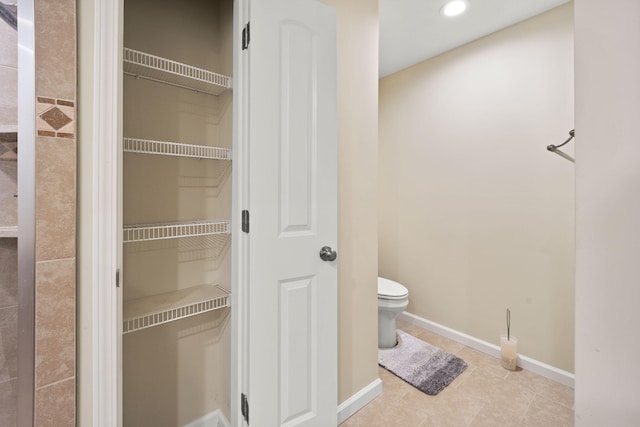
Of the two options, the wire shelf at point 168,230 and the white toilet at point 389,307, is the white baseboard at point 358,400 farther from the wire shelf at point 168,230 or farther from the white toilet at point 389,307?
the wire shelf at point 168,230

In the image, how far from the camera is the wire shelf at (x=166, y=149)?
3.60ft

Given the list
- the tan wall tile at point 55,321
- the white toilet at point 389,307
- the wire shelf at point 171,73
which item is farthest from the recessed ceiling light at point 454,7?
the tan wall tile at point 55,321

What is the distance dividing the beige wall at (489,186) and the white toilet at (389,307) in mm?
554

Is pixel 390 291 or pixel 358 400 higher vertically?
pixel 390 291

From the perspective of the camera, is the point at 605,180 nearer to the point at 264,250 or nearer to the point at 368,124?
the point at 264,250

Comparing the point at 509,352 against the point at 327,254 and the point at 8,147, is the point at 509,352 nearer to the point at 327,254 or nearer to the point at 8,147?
the point at 327,254

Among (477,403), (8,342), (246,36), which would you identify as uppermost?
(246,36)

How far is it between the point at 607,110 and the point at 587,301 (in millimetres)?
253

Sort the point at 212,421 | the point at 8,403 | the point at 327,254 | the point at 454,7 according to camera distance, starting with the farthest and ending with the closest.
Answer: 1. the point at 454,7
2. the point at 212,421
3. the point at 327,254
4. the point at 8,403

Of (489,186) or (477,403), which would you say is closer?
(477,403)

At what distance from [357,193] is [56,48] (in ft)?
4.32

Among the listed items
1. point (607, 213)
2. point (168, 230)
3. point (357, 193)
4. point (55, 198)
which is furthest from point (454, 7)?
point (55, 198)

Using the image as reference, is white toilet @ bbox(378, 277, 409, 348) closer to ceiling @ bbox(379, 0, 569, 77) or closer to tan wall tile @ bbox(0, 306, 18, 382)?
tan wall tile @ bbox(0, 306, 18, 382)

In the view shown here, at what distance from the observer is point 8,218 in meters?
0.85
